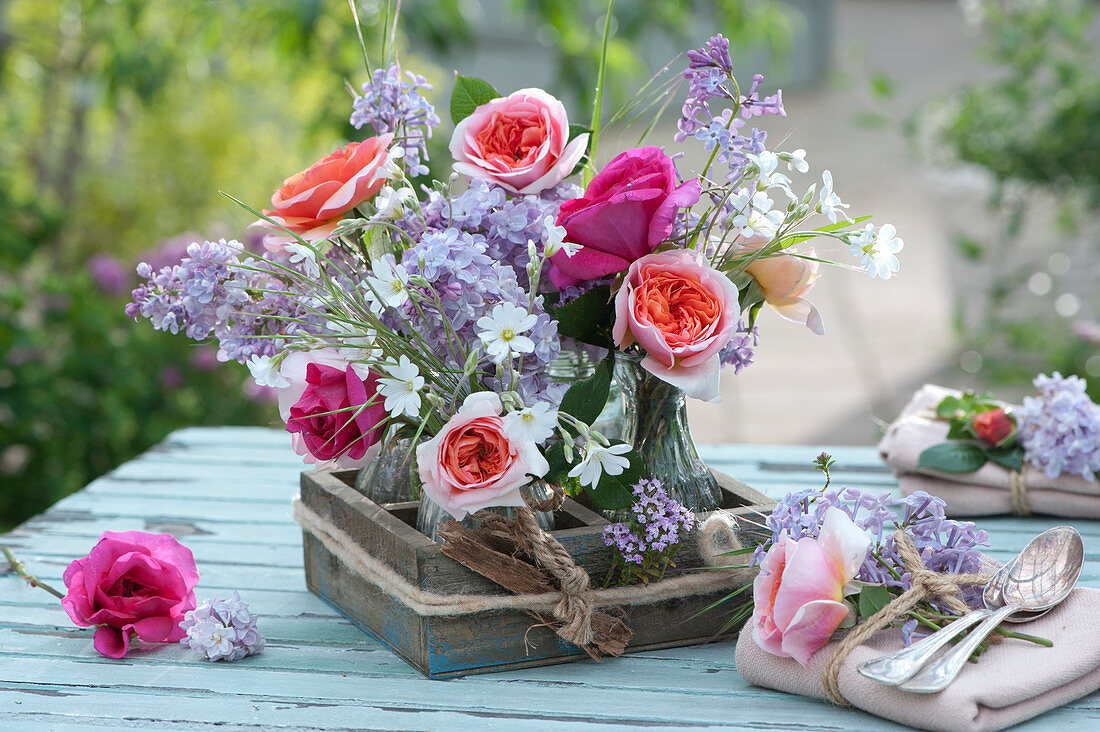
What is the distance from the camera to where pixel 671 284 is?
954 mm

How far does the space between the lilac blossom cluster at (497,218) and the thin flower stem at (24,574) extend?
1.67ft

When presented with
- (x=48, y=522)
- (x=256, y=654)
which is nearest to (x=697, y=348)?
(x=256, y=654)

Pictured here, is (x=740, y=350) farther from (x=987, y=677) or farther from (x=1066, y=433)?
(x=1066, y=433)

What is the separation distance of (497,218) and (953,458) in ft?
2.30

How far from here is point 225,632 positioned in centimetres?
104

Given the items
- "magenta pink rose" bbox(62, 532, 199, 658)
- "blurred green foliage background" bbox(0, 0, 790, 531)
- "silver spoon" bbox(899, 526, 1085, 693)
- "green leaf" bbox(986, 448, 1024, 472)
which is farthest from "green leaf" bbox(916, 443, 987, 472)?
"blurred green foliage background" bbox(0, 0, 790, 531)

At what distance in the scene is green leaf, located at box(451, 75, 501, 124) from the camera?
1.11 m

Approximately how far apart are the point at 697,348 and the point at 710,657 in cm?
29

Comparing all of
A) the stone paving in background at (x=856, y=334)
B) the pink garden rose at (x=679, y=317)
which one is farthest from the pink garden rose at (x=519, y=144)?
the stone paving in background at (x=856, y=334)

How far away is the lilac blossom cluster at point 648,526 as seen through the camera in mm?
1004

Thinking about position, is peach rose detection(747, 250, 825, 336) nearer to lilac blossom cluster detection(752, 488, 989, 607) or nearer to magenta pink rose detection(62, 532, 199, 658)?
lilac blossom cluster detection(752, 488, 989, 607)

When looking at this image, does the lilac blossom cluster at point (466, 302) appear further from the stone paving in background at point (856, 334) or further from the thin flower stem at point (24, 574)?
the stone paving in background at point (856, 334)

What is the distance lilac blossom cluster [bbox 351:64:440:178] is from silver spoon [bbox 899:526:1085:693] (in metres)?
0.58

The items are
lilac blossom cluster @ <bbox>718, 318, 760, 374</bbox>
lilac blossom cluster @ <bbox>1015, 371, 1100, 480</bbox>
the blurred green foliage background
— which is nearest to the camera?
lilac blossom cluster @ <bbox>718, 318, 760, 374</bbox>
